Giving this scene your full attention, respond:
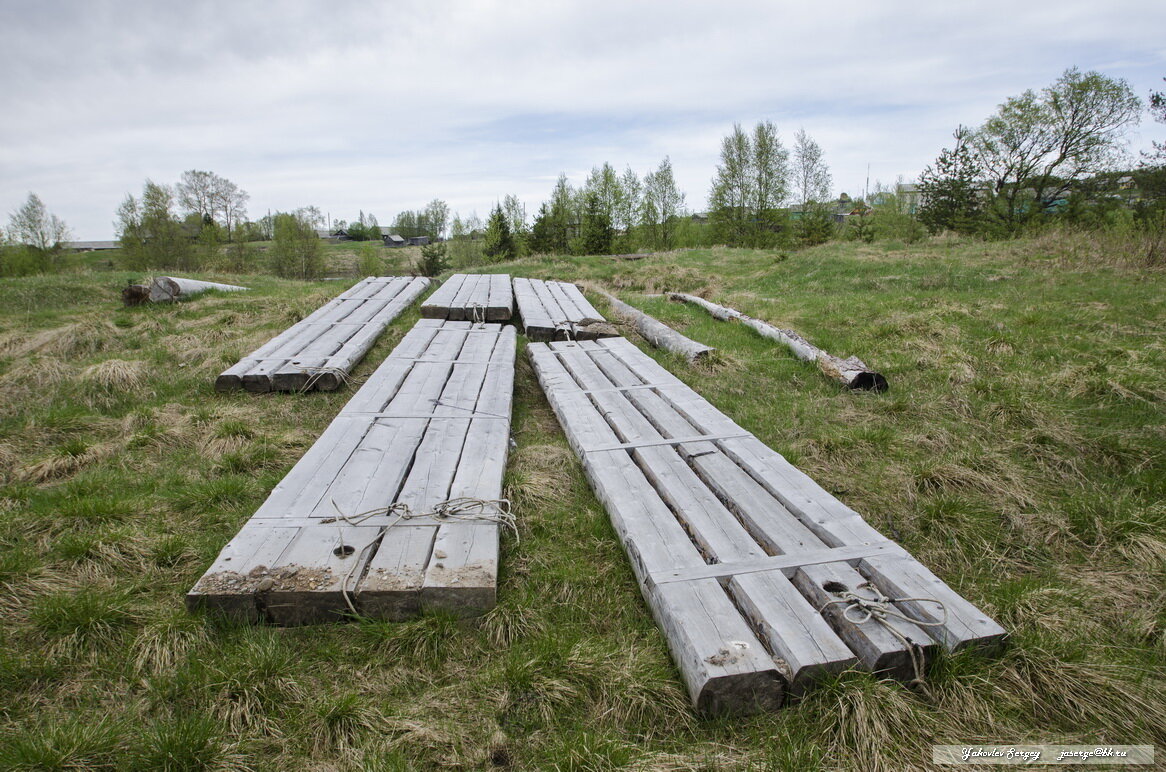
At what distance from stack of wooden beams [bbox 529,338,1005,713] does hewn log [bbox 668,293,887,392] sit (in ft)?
7.21

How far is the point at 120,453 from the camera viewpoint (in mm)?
3807

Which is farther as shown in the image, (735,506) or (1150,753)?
(735,506)

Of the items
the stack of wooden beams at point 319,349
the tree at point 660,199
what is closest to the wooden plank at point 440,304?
the stack of wooden beams at point 319,349

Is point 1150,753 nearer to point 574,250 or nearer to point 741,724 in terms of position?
point 741,724

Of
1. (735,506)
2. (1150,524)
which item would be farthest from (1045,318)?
(735,506)

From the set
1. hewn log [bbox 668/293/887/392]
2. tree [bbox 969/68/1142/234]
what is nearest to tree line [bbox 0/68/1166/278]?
tree [bbox 969/68/1142/234]

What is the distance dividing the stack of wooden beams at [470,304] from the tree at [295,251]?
115ft

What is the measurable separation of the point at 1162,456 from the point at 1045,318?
13.4ft

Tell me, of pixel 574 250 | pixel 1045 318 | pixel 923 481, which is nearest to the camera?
pixel 923 481

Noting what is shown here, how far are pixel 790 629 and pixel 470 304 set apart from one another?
267 inches

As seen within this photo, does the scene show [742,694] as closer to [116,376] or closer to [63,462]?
[63,462]

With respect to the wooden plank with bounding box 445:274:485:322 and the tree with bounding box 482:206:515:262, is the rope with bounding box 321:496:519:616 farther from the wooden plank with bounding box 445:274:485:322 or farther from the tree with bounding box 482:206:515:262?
the tree with bounding box 482:206:515:262

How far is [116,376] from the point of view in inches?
197

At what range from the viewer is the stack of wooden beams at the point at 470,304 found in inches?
309
